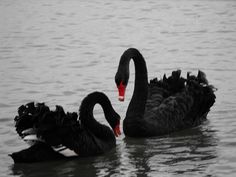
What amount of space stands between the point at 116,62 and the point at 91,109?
390 centimetres

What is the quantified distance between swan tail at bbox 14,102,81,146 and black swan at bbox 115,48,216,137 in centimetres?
85

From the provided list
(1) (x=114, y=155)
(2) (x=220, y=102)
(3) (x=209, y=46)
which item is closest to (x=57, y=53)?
(3) (x=209, y=46)

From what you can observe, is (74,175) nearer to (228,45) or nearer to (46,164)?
(46,164)

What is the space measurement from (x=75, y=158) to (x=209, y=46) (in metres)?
5.34

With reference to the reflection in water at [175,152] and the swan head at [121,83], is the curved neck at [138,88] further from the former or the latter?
the swan head at [121,83]

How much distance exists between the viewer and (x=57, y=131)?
7242 mm

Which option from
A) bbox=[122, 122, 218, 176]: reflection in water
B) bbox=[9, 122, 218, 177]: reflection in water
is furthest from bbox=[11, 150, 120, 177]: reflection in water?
bbox=[122, 122, 218, 176]: reflection in water

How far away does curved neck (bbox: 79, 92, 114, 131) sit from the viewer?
7617 millimetres

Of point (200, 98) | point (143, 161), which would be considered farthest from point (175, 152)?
point (200, 98)

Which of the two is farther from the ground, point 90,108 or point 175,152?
point 90,108

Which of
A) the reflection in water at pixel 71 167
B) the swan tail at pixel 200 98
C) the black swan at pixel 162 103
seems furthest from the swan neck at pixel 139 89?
the reflection in water at pixel 71 167

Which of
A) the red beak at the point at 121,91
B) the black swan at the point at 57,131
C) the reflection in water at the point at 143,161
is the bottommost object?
the reflection in water at the point at 143,161

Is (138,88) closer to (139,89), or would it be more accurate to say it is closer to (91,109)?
(139,89)

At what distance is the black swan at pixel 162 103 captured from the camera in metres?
8.22
